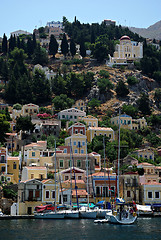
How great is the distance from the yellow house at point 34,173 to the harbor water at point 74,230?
18.8 meters

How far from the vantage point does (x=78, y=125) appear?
112938 mm

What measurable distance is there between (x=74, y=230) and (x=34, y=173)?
97.9 ft

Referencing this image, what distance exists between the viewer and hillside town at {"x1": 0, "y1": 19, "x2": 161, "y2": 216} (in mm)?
79938

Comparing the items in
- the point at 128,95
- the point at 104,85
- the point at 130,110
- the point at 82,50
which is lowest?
the point at 130,110

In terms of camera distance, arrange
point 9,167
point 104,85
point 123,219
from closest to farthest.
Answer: point 123,219
point 9,167
point 104,85

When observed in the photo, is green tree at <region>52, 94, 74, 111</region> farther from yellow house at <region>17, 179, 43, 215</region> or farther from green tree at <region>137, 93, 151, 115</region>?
yellow house at <region>17, 179, 43, 215</region>

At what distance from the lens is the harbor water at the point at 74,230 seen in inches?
2016

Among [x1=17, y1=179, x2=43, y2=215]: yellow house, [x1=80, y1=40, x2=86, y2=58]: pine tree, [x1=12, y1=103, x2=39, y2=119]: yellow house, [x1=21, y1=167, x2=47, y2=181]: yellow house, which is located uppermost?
[x1=80, y1=40, x2=86, y2=58]: pine tree

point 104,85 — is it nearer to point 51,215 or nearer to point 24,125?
point 24,125

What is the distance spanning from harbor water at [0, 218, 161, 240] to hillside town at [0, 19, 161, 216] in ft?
22.1

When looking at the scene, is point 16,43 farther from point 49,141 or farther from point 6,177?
point 6,177

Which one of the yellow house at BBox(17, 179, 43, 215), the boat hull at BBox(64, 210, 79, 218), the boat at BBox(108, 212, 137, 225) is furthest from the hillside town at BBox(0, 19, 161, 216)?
the boat hull at BBox(64, 210, 79, 218)

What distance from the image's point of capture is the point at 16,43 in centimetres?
17125

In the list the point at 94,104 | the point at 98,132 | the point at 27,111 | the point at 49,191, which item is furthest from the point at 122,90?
the point at 49,191
